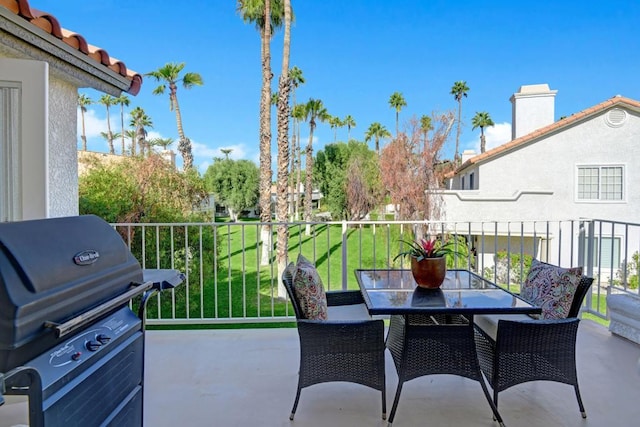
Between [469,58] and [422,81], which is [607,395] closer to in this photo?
[469,58]

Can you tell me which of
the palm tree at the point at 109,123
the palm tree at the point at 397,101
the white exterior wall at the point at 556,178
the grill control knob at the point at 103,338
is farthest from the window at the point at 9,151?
the palm tree at the point at 109,123

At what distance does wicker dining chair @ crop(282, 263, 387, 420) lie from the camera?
2.10 meters

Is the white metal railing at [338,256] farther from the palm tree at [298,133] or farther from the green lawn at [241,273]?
the palm tree at [298,133]

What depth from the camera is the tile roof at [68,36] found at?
1909 millimetres

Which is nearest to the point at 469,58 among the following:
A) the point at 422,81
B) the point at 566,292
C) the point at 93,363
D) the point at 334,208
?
the point at 422,81

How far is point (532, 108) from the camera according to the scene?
43.9ft

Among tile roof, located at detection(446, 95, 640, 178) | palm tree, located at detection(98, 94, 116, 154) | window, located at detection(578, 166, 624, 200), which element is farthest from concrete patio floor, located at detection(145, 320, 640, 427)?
palm tree, located at detection(98, 94, 116, 154)

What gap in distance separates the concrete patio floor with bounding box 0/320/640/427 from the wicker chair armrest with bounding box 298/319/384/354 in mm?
314

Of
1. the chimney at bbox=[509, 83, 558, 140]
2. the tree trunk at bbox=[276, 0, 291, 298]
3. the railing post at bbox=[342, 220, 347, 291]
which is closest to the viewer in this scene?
the railing post at bbox=[342, 220, 347, 291]

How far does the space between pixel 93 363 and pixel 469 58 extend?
71.7 feet

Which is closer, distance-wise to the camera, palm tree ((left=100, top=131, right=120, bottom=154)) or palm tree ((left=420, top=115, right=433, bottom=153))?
palm tree ((left=420, top=115, right=433, bottom=153))

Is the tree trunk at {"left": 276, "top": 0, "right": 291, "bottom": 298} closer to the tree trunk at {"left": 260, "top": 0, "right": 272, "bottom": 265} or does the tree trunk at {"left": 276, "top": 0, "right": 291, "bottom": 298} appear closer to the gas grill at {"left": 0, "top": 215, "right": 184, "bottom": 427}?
the tree trunk at {"left": 260, "top": 0, "right": 272, "bottom": 265}

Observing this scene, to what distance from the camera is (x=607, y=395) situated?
7.85 feet

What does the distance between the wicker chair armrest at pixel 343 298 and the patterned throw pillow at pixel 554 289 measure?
3.69 feet
